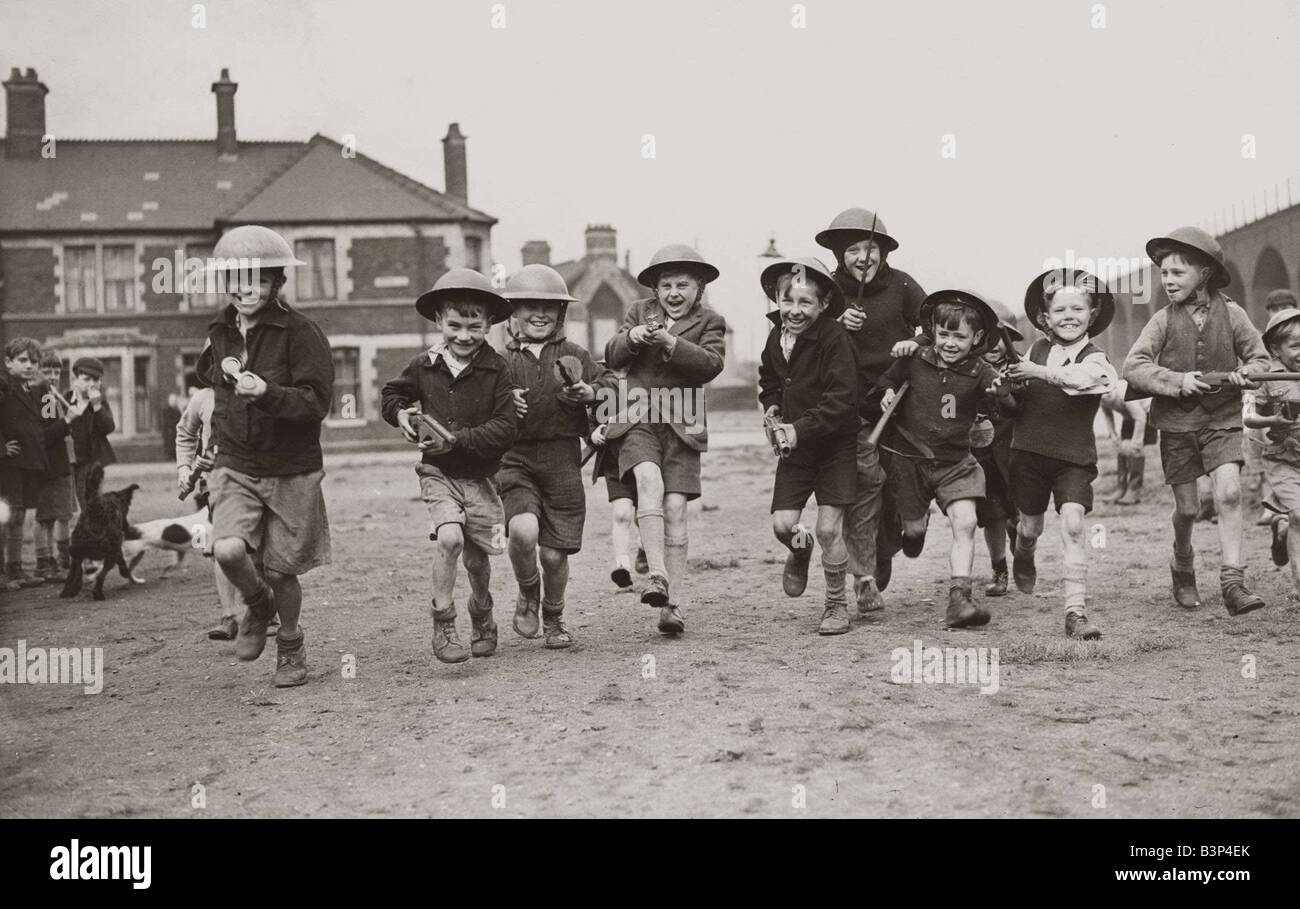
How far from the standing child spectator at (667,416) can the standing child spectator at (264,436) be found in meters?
1.71

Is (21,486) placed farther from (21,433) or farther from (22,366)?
(22,366)

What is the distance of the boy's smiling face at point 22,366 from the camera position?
1105 cm

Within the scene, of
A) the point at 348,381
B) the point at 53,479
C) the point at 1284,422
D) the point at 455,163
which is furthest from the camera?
the point at 455,163

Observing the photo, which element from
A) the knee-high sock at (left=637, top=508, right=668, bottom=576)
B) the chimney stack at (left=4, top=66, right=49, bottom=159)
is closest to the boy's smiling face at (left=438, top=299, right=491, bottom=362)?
the knee-high sock at (left=637, top=508, right=668, bottom=576)

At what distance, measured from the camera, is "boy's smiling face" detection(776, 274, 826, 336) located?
7.37 meters

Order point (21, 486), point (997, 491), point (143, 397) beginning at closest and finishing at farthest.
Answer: point (997, 491)
point (21, 486)
point (143, 397)

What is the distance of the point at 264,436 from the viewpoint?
6312 millimetres

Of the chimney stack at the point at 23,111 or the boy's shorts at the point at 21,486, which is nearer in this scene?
the boy's shorts at the point at 21,486

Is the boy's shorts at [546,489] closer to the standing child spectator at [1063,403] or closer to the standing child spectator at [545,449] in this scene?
the standing child spectator at [545,449]

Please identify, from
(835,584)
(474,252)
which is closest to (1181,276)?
(835,584)

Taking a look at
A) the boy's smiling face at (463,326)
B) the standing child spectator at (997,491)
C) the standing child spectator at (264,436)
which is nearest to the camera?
the standing child spectator at (264,436)

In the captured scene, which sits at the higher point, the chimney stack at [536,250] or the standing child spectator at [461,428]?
the chimney stack at [536,250]

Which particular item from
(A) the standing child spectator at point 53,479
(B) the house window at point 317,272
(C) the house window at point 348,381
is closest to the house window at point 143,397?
(B) the house window at point 317,272
